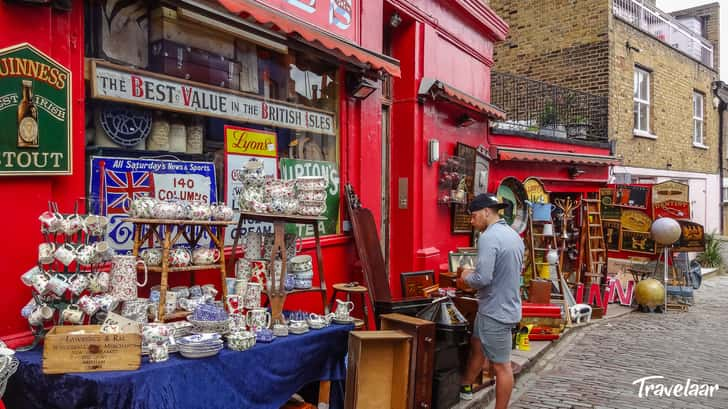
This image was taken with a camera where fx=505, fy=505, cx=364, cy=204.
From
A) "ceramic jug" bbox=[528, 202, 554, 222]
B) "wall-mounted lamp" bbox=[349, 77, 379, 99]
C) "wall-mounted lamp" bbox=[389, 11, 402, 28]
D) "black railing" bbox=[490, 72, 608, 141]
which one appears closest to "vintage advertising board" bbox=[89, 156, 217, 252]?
"wall-mounted lamp" bbox=[349, 77, 379, 99]

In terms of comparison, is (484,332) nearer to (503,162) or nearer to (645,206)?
(503,162)

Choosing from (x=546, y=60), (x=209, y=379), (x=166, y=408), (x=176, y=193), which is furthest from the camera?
(x=546, y=60)

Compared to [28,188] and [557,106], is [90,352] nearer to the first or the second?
[28,188]

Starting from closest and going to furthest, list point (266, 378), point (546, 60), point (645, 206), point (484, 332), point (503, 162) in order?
point (266, 378)
point (484, 332)
point (503, 162)
point (645, 206)
point (546, 60)

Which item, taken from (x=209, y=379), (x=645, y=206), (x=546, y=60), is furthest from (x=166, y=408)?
(x=546, y=60)

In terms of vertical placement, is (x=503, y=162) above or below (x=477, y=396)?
above

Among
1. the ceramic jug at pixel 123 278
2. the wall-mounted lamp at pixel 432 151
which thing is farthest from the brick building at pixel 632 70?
the ceramic jug at pixel 123 278

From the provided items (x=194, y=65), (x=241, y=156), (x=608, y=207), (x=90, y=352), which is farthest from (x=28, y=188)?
(x=608, y=207)

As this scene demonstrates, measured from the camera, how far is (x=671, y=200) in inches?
391

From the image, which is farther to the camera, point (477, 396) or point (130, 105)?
point (477, 396)

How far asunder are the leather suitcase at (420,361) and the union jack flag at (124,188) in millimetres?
2226

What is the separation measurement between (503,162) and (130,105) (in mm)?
6922

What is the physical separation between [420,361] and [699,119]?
18.1 metres

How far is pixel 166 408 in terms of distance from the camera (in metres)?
2.65
